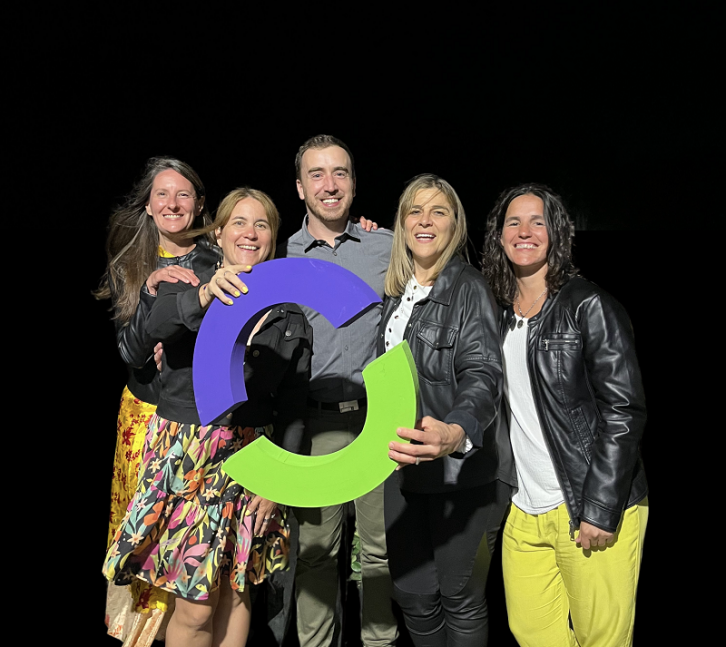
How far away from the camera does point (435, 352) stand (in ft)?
7.88

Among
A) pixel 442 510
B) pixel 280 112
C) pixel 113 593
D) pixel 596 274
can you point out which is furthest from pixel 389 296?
pixel 280 112

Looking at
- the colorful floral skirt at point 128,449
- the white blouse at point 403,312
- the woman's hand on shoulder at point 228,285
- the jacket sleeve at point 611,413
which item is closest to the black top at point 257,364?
the woman's hand on shoulder at point 228,285

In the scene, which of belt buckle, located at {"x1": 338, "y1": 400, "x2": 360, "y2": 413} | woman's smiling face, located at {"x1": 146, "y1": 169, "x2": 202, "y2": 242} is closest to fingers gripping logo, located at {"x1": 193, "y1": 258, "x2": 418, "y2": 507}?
belt buckle, located at {"x1": 338, "y1": 400, "x2": 360, "y2": 413}

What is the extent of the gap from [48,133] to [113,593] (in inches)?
281

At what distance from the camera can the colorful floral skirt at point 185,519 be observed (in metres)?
2.44

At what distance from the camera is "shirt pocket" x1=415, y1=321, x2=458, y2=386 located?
2.38m

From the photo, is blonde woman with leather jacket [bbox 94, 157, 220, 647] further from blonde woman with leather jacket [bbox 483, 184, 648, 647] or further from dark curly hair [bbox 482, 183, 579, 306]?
blonde woman with leather jacket [bbox 483, 184, 648, 647]

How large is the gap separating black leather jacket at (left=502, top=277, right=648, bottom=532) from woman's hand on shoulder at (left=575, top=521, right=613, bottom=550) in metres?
0.02

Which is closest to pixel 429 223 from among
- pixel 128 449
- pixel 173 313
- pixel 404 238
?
pixel 404 238

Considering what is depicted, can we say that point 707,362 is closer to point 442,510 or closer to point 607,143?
point 607,143

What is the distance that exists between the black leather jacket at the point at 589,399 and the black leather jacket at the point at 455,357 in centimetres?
17

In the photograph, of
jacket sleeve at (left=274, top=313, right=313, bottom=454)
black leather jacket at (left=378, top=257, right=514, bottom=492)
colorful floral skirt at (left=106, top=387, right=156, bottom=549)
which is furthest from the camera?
colorful floral skirt at (left=106, top=387, right=156, bottom=549)

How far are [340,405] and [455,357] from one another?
0.63 m

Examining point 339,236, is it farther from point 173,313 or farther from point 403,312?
point 173,313
